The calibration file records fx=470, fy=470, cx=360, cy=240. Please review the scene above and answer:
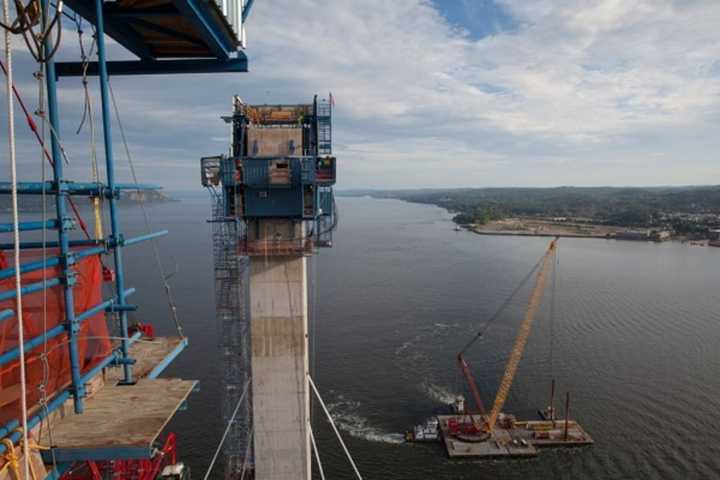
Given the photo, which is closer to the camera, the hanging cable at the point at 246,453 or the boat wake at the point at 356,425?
the hanging cable at the point at 246,453

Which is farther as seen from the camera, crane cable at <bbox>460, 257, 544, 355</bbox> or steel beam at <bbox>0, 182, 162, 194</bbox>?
crane cable at <bbox>460, 257, 544, 355</bbox>

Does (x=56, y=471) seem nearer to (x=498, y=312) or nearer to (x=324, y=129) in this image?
(x=324, y=129)

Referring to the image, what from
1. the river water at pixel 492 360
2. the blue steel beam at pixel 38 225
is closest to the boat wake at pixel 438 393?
the river water at pixel 492 360

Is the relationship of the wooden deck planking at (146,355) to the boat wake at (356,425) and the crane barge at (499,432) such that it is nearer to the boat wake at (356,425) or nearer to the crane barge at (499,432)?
the boat wake at (356,425)

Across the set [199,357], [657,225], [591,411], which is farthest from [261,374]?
[657,225]

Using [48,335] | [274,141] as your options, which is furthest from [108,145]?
[274,141]

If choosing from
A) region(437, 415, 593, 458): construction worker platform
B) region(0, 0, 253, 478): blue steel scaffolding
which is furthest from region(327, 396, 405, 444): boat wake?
region(0, 0, 253, 478): blue steel scaffolding

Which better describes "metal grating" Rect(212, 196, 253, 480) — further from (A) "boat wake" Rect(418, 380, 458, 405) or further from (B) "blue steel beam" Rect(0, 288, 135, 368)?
(A) "boat wake" Rect(418, 380, 458, 405)
